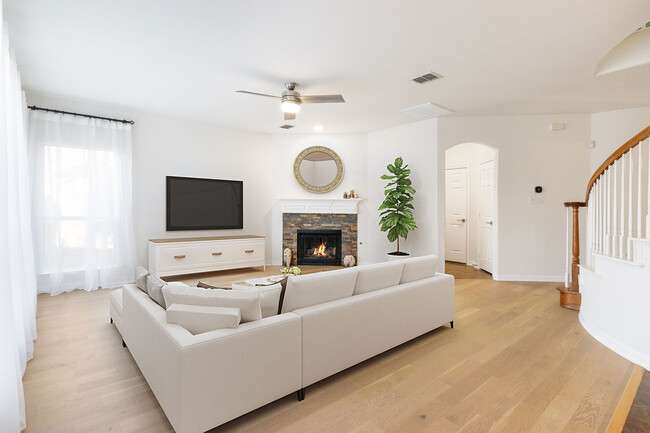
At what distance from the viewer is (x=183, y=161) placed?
229 inches

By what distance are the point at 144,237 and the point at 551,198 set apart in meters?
6.87

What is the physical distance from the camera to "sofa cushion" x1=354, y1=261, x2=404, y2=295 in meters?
2.62

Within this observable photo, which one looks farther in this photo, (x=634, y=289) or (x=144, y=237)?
(x=144, y=237)

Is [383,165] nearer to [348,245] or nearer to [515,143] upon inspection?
[348,245]

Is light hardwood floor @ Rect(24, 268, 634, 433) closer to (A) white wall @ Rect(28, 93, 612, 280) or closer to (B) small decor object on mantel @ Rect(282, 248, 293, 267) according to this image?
(A) white wall @ Rect(28, 93, 612, 280)

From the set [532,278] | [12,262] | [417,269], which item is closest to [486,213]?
[532,278]

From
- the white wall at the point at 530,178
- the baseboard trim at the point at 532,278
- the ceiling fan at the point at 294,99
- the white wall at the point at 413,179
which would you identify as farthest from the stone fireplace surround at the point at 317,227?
the ceiling fan at the point at 294,99

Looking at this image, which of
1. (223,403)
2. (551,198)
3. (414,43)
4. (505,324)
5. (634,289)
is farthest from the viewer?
(551,198)

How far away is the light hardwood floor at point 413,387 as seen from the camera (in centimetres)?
187

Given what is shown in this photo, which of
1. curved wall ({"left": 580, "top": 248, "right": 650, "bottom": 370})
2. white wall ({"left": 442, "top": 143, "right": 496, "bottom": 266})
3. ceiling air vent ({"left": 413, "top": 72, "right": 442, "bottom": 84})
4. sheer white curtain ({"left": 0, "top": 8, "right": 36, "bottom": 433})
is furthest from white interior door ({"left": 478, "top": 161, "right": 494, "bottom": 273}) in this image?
sheer white curtain ({"left": 0, "top": 8, "right": 36, "bottom": 433})

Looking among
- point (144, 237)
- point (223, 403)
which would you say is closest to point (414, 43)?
point (223, 403)

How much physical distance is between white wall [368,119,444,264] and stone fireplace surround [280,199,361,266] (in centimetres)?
36

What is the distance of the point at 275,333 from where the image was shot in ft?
6.40

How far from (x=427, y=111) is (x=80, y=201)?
548 cm
